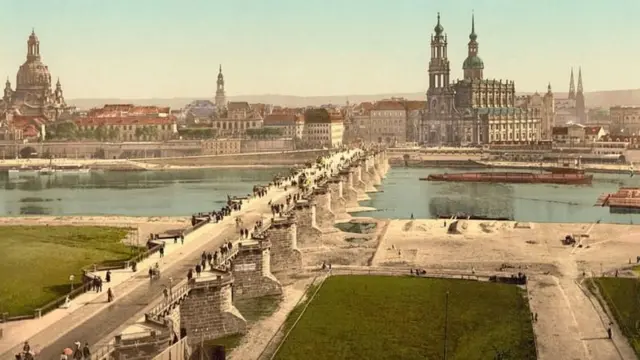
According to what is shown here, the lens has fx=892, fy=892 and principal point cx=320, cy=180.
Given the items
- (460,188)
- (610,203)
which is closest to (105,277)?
(610,203)

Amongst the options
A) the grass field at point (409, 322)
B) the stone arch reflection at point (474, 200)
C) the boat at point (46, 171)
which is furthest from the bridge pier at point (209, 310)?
the boat at point (46, 171)

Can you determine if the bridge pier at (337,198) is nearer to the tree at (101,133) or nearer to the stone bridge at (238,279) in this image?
the stone bridge at (238,279)

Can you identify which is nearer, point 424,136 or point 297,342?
point 297,342

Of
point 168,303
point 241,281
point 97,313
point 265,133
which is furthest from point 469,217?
point 265,133

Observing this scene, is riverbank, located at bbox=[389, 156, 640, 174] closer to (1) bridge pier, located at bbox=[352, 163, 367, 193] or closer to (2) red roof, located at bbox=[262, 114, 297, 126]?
(2) red roof, located at bbox=[262, 114, 297, 126]

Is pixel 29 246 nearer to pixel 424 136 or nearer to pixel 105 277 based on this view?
pixel 105 277

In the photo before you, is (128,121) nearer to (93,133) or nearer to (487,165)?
(93,133)

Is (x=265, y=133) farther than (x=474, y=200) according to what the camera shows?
Yes

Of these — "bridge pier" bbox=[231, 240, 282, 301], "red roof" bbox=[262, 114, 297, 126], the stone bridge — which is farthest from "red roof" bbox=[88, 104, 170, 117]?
"bridge pier" bbox=[231, 240, 282, 301]
